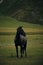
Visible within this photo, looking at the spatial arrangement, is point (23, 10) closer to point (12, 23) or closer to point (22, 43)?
point (12, 23)

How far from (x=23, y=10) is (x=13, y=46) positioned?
54cm

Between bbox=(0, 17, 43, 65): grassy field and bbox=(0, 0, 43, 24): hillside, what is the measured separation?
92 mm

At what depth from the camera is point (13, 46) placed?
579cm

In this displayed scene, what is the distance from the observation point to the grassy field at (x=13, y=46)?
574cm

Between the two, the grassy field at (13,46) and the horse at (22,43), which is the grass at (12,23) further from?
the horse at (22,43)

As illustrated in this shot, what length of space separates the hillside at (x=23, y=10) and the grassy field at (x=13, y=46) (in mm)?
92

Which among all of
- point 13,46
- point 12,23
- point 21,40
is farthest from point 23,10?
point 13,46

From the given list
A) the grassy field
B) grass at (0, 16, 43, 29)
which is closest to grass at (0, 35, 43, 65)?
the grassy field

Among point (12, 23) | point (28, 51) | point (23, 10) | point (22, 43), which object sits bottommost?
point (28, 51)

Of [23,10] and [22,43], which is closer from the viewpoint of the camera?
[22,43]

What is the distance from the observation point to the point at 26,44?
19.1 feet

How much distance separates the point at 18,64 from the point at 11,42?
331 millimetres

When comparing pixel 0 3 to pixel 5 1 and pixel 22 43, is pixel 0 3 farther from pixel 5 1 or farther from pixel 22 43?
pixel 22 43

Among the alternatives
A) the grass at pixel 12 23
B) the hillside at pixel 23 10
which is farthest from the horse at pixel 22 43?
the hillside at pixel 23 10
